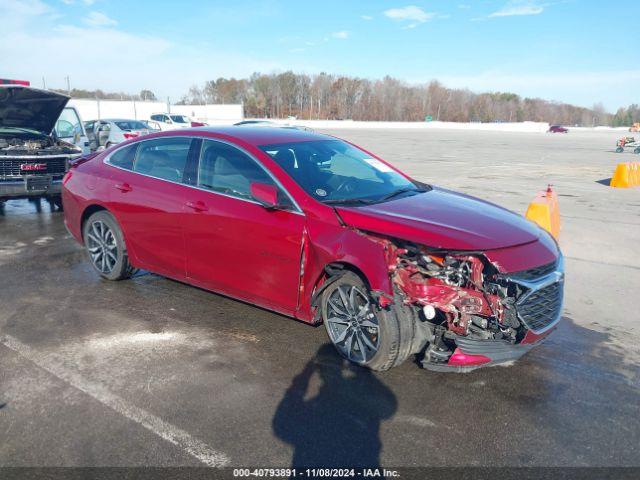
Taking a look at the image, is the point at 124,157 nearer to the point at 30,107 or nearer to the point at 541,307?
the point at 541,307

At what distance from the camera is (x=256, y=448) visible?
307cm

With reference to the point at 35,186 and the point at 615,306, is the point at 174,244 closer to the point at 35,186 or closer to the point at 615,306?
the point at 615,306

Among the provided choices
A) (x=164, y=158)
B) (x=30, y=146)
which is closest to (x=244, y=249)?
(x=164, y=158)

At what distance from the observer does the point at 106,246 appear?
5.86 meters

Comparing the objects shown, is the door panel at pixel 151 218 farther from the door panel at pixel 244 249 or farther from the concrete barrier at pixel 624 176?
the concrete barrier at pixel 624 176

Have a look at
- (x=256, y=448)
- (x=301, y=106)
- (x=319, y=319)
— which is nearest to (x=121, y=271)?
(x=319, y=319)

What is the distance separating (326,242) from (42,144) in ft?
25.9

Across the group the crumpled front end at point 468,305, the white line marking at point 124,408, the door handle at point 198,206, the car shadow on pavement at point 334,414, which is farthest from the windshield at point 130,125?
the crumpled front end at point 468,305

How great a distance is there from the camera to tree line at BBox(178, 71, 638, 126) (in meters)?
113

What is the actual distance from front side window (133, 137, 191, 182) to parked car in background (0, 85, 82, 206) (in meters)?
4.27

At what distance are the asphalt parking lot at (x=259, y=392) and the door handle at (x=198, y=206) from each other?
3.40 ft

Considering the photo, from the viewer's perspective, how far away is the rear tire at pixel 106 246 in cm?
569

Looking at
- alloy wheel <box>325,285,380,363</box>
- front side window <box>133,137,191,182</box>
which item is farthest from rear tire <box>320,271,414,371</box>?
front side window <box>133,137,191,182</box>

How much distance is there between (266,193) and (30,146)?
7.30 metres
